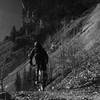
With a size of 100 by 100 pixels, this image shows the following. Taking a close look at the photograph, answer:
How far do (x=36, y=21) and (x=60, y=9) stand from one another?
2883cm

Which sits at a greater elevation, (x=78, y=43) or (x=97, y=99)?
(x=78, y=43)

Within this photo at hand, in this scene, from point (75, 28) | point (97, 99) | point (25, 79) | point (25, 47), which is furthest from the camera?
point (25, 47)

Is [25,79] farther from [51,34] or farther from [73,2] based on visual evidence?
[73,2]

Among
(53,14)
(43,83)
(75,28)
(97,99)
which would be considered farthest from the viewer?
(53,14)

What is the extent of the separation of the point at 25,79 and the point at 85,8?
7564cm

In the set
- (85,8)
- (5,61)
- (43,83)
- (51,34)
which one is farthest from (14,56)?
(43,83)

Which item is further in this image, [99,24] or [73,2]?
[73,2]

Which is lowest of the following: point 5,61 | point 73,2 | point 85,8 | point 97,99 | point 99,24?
point 97,99

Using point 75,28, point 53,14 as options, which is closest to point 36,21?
point 53,14

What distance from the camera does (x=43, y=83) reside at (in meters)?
15.6

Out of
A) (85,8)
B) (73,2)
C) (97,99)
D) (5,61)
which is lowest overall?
(97,99)

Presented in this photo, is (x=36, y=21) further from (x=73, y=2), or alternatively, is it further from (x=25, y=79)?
(x=25, y=79)

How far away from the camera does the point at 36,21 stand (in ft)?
648

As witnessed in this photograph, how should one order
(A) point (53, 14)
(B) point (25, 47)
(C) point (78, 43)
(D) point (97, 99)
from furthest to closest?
(A) point (53, 14) < (B) point (25, 47) < (C) point (78, 43) < (D) point (97, 99)
